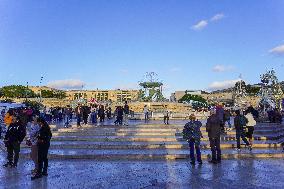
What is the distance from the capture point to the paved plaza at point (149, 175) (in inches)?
382

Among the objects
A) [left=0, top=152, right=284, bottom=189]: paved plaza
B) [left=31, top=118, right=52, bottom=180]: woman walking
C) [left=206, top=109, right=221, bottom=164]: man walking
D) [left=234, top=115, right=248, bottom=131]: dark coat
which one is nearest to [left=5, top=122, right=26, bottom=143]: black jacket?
[left=0, top=152, right=284, bottom=189]: paved plaza

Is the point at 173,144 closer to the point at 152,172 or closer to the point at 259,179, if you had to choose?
the point at 152,172

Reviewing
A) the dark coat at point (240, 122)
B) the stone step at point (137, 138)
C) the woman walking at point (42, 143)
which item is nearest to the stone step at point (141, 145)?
the stone step at point (137, 138)

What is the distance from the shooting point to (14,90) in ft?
488

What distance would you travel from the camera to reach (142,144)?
17.7 metres

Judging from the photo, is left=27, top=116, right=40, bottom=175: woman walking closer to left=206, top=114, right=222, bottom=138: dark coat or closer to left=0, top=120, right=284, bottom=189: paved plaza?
left=0, top=120, right=284, bottom=189: paved plaza

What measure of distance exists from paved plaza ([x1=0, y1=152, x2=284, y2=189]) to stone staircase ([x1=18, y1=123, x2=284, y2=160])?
948mm

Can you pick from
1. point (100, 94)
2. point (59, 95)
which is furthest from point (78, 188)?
point (100, 94)

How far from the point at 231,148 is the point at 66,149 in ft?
22.0

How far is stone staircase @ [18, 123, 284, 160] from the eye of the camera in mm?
15117

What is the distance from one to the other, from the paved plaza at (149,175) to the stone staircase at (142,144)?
948 millimetres

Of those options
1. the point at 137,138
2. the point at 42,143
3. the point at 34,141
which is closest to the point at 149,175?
the point at 42,143

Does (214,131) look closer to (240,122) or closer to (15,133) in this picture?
(240,122)

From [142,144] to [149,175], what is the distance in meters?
6.65
